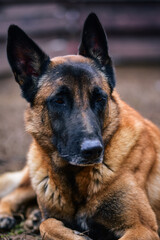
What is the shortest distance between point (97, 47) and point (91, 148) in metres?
1.15

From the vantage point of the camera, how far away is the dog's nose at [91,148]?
2.85 m

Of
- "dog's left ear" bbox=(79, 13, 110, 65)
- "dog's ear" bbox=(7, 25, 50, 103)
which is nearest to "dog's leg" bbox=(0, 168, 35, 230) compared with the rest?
"dog's ear" bbox=(7, 25, 50, 103)

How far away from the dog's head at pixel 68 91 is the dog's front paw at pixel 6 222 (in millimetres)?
1046

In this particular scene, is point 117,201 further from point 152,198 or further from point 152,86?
point 152,86

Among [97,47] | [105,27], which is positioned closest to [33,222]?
[97,47]

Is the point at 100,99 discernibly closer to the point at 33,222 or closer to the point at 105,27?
the point at 33,222

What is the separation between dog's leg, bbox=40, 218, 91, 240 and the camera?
3086mm

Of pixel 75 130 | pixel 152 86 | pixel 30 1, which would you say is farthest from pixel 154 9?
pixel 75 130

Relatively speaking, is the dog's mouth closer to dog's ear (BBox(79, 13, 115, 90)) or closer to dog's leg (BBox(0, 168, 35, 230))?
dog's ear (BBox(79, 13, 115, 90))

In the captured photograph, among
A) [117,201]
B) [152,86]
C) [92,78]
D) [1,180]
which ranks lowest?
[152,86]

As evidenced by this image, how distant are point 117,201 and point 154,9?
31.7ft

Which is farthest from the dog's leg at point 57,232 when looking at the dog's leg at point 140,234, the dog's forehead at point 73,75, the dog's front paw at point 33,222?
the dog's forehead at point 73,75

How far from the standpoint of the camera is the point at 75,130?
118 inches

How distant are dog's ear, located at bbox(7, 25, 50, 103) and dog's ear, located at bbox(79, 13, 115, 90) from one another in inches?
16.3
